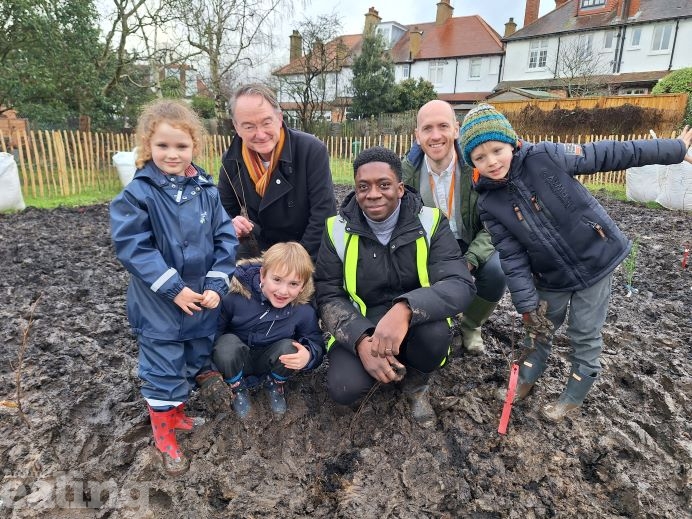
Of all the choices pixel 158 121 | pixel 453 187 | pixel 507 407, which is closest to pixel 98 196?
pixel 158 121

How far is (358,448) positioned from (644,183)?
9418 millimetres

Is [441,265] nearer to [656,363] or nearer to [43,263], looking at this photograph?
[656,363]

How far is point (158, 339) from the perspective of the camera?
2105 millimetres

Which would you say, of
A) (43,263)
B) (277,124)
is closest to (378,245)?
(277,124)

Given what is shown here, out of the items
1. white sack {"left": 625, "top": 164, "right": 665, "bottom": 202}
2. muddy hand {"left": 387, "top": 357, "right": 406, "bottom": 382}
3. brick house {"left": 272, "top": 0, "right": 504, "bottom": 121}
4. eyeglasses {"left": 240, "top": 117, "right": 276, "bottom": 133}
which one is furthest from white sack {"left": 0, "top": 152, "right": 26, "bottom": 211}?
brick house {"left": 272, "top": 0, "right": 504, "bottom": 121}

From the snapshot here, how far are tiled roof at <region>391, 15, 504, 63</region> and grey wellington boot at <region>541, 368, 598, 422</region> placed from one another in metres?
31.5

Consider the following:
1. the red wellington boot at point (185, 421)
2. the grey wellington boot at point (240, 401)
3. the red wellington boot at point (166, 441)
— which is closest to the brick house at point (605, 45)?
the grey wellington boot at point (240, 401)

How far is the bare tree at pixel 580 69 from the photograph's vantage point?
22.2 metres

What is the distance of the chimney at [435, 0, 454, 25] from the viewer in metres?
33.8

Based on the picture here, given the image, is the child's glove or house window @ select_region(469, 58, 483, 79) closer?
the child's glove

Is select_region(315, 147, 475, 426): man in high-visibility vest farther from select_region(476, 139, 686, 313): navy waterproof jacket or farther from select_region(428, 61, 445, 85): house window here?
select_region(428, 61, 445, 85): house window

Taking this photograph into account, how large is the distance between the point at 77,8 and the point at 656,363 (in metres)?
13.8

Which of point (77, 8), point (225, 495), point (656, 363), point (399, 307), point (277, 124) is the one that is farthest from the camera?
point (77, 8)

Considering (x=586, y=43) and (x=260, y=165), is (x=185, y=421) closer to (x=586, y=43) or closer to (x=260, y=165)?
(x=260, y=165)
